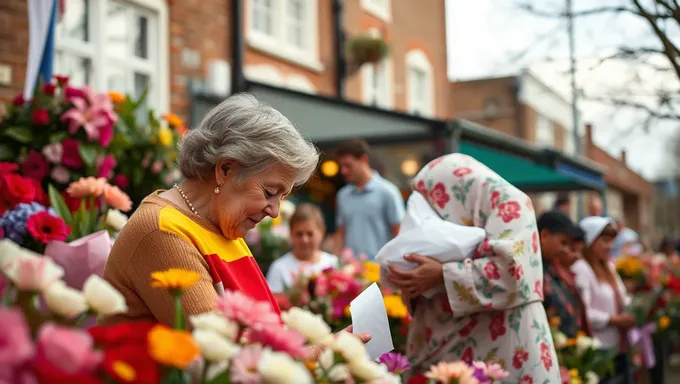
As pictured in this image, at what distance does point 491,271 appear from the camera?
264 centimetres

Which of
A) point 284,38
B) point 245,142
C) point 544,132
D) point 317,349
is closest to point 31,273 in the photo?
point 317,349

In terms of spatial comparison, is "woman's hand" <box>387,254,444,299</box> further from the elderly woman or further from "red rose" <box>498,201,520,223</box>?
the elderly woman

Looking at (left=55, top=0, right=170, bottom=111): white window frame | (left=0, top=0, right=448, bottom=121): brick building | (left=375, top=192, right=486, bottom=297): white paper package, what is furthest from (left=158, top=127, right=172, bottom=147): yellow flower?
(left=55, top=0, right=170, bottom=111): white window frame

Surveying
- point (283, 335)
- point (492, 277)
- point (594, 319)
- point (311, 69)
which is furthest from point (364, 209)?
point (311, 69)

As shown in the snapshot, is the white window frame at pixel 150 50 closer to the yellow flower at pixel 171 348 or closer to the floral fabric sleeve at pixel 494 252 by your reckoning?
the floral fabric sleeve at pixel 494 252

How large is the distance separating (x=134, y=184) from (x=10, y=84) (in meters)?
2.77

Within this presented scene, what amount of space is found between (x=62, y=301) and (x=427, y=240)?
1.80 meters

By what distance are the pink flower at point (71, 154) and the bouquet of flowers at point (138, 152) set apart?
25 cm

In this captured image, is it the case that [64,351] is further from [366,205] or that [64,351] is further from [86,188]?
[366,205]

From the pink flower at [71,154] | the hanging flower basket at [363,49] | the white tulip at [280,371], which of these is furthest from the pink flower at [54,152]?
the hanging flower basket at [363,49]

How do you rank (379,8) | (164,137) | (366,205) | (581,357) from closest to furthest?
(164,137), (581,357), (366,205), (379,8)

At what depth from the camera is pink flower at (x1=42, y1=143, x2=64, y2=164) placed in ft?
11.7

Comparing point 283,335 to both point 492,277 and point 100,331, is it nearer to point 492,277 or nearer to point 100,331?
point 100,331

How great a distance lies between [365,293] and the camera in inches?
83.3
